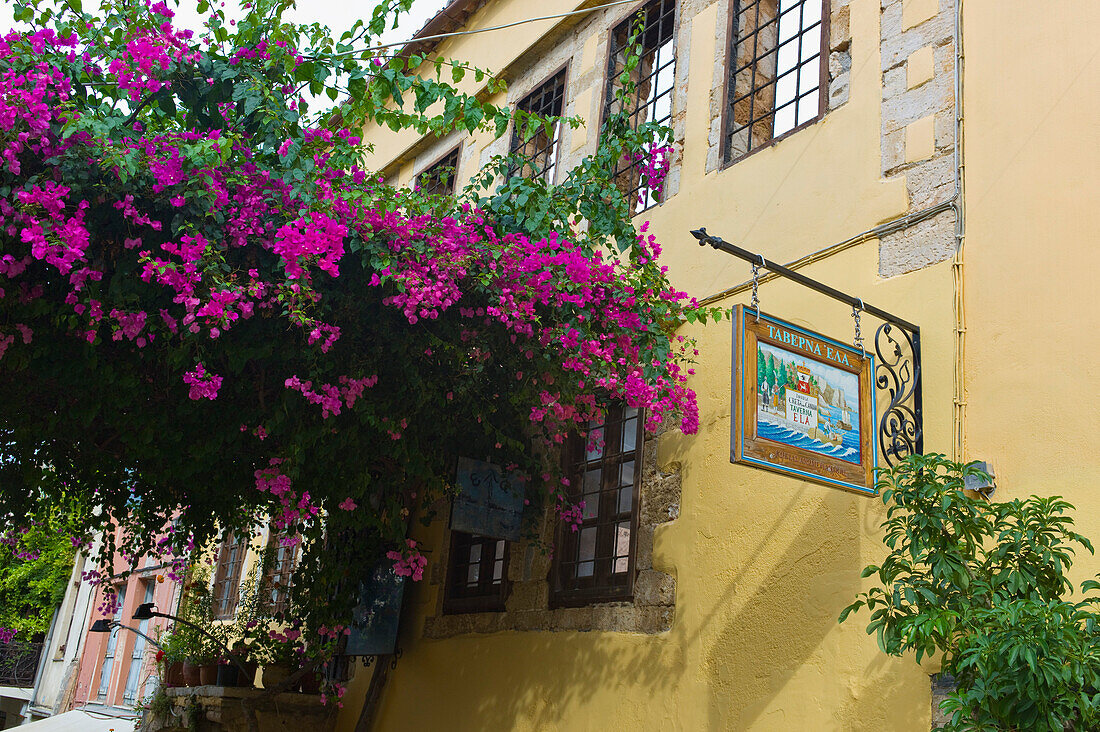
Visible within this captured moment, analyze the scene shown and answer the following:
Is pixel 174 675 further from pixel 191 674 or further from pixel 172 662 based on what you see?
pixel 191 674

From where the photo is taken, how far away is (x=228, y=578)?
11523 mm

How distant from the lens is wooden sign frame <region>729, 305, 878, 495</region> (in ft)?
12.8

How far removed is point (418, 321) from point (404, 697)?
11.1 ft

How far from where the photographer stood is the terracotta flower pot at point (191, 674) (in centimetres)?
817

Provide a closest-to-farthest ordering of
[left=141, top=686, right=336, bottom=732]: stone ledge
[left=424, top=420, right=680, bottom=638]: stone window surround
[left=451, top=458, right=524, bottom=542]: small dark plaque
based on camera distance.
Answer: [left=424, top=420, right=680, bottom=638]: stone window surround < [left=451, top=458, right=524, bottom=542]: small dark plaque < [left=141, top=686, right=336, bottom=732]: stone ledge

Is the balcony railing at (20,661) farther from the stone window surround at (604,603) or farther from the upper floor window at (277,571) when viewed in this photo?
the stone window surround at (604,603)

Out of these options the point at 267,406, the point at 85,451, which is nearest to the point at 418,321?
the point at 267,406

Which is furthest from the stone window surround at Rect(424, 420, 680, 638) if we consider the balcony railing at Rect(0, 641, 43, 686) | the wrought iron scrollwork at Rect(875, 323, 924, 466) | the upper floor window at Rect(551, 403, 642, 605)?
the balcony railing at Rect(0, 641, 43, 686)

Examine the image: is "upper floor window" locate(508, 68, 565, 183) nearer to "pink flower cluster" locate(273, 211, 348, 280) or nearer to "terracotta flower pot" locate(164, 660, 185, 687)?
"pink flower cluster" locate(273, 211, 348, 280)

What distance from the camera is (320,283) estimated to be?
194 inches

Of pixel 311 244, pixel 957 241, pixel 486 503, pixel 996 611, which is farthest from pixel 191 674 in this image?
pixel 996 611

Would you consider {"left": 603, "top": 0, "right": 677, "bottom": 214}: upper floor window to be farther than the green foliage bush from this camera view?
Yes

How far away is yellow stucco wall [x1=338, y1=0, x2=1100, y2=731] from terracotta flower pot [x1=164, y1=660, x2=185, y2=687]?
3.03m

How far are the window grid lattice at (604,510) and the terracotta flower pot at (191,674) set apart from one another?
140 inches
